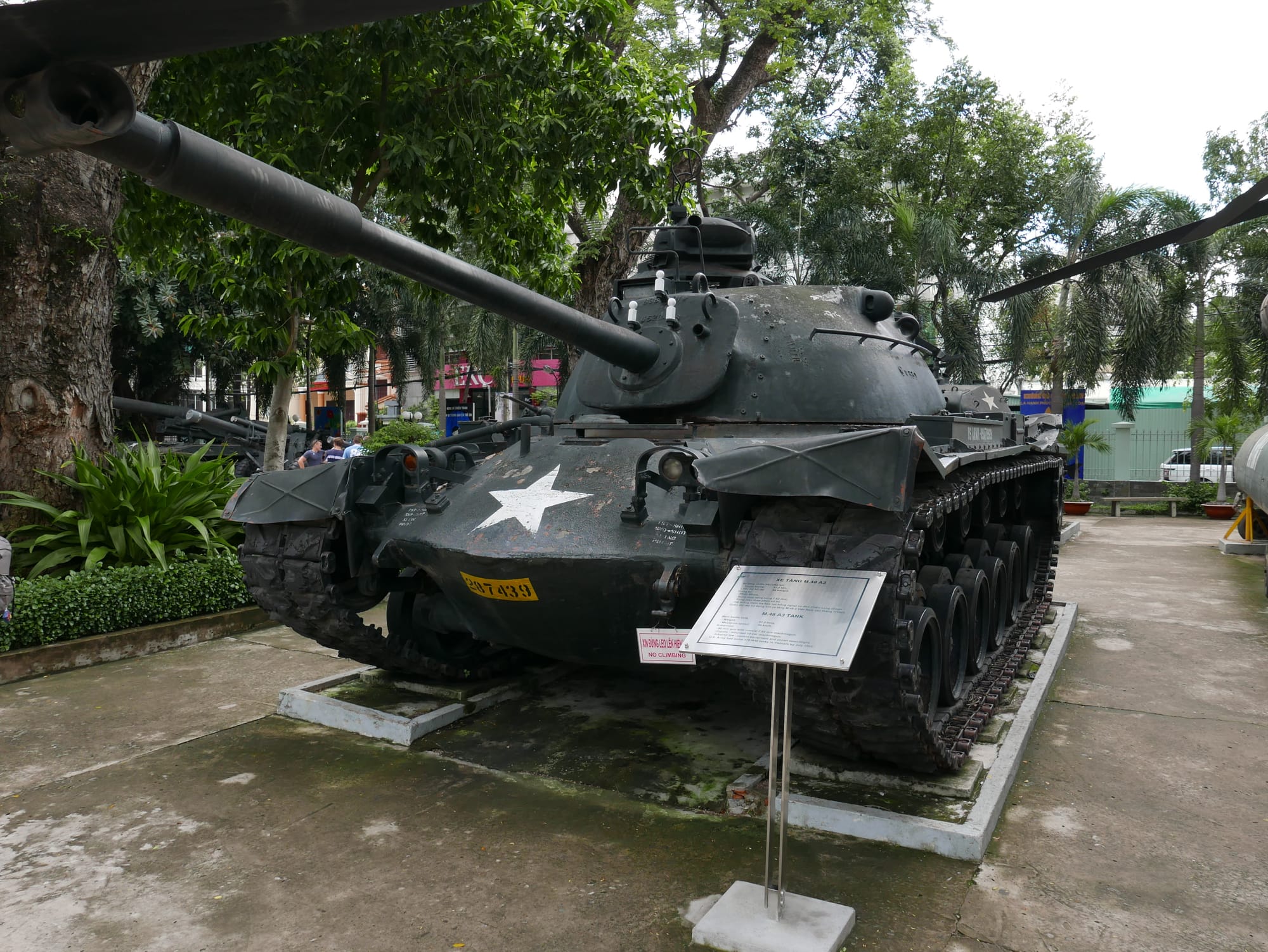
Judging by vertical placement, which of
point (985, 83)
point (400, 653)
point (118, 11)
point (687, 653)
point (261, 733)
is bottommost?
point (261, 733)

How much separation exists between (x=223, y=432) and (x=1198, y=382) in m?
20.1

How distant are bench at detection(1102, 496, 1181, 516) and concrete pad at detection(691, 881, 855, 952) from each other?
18.4 metres

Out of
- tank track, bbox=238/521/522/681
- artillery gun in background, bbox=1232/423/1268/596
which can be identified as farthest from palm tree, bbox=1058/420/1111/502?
tank track, bbox=238/521/522/681

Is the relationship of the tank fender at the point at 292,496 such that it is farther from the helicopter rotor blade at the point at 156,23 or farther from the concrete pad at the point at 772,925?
the helicopter rotor blade at the point at 156,23

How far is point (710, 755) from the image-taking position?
5.05m

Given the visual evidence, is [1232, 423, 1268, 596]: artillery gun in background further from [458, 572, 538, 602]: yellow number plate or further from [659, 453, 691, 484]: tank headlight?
[458, 572, 538, 602]: yellow number plate

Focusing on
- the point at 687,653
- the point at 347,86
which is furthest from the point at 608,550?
the point at 347,86

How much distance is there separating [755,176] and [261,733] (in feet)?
64.5

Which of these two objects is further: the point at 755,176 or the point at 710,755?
the point at 755,176

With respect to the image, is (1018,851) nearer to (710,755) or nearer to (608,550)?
(710,755)

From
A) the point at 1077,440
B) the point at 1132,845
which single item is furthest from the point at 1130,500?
the point at 1132,845

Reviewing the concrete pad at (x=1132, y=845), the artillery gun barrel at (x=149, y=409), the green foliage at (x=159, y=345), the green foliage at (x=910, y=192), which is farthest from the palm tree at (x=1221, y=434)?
the green foliage at (x=159, y=345)

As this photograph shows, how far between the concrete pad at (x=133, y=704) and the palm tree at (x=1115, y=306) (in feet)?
53.2

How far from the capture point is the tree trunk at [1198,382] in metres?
19.7
